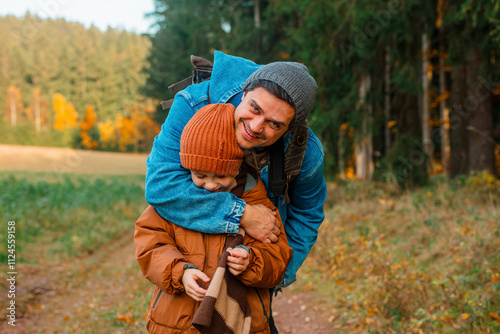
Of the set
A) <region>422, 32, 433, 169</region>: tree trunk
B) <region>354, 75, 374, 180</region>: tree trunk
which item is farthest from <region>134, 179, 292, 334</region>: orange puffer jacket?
<region>354, 75, 374, 180</region>: tree trunk

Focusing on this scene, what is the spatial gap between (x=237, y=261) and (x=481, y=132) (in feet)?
27.5

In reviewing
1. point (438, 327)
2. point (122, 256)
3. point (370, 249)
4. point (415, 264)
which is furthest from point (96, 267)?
point (438, 327)

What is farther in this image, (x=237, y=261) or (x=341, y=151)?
(x=341, y=151)

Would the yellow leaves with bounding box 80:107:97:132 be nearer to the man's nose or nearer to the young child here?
the young child

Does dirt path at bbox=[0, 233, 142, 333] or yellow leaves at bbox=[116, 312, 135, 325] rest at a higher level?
yellow leaves at bbox=[116, 312, 135, 325]

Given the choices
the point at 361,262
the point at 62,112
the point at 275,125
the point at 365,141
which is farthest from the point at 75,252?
the point at 62,112

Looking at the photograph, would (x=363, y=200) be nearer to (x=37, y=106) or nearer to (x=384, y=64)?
(x=384, y=64)

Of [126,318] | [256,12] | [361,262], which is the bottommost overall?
[126,318]

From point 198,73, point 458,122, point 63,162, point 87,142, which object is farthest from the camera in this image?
point 87,142

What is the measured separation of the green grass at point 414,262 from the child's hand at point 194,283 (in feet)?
7.84

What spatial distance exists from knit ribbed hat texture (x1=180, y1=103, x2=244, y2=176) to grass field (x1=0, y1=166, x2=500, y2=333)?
248cm

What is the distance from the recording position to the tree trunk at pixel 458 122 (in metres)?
9.56

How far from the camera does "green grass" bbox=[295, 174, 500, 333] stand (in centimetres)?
371

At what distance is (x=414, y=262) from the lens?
5309 mm
